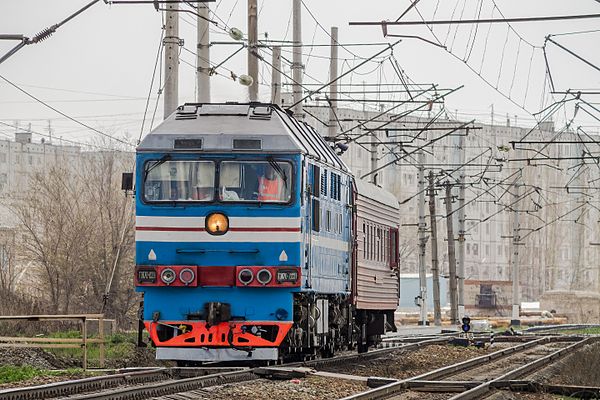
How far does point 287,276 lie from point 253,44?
11.4 metres

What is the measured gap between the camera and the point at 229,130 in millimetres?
19094

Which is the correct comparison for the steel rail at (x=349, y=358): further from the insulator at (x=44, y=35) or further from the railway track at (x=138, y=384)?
the insulator at (x=44, y=35)

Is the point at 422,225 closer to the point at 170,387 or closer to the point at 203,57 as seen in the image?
the point at 203,57

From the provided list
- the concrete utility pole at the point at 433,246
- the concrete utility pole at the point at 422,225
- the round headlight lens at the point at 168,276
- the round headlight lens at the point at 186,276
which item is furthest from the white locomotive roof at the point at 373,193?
the concrete utility pole at the point at 433,246

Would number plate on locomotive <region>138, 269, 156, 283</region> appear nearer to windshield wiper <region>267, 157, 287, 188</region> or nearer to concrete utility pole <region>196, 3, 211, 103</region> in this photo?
windshield wiper <region>267, 157, 287, 188</region>

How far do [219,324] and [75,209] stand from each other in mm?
38549

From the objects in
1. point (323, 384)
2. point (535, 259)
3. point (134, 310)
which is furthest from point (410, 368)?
point (535, 259)

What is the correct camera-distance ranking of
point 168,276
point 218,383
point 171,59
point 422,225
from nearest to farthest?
1. point 218,383
2. point 168,276
3. point 171,59
4. point 422,225

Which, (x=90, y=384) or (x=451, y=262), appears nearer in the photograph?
(x=90, y=384)

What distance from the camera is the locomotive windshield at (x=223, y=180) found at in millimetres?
18734

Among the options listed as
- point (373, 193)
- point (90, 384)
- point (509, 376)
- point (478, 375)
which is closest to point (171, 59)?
point (373, 193)

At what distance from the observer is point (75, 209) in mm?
55844

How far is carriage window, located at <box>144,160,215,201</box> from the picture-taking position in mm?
18703

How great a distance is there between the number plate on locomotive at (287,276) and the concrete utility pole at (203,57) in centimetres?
920
